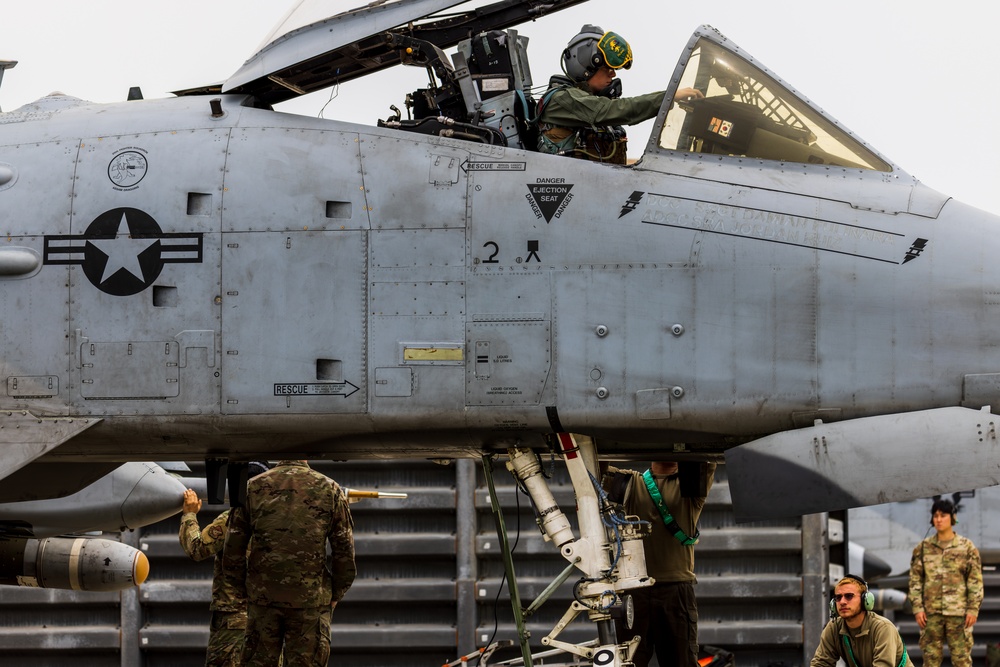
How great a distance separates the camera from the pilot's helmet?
7.21 meters

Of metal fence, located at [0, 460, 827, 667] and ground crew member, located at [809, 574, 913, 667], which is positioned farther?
metal fence, located at [0, 460, 827, 667]

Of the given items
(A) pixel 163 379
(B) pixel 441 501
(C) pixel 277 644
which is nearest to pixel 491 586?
(B) pixel 441 501

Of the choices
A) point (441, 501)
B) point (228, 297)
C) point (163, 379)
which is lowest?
point (441, 501)

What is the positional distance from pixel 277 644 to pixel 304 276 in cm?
231

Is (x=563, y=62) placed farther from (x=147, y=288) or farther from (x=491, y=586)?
(x=491, y=586)

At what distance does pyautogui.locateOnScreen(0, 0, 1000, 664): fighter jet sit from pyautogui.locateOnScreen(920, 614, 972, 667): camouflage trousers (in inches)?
263

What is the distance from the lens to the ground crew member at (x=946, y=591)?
12.8 meters

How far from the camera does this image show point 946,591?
12781 mm

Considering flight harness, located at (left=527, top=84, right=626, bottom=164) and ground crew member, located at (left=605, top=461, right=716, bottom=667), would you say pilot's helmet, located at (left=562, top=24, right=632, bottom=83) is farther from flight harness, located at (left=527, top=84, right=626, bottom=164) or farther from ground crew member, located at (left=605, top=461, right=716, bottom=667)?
ground crew member, located at (left=605, top=461, right=716, bottom=667)

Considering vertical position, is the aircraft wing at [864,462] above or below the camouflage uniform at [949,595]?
above

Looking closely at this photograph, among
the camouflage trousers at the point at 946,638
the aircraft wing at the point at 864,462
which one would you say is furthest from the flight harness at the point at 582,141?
the camouflage trousers at the point at 946,638

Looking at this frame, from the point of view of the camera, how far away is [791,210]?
6441mm

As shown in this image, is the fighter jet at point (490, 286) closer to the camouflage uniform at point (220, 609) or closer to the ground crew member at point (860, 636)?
the camouflage uniform at point (220, 609)

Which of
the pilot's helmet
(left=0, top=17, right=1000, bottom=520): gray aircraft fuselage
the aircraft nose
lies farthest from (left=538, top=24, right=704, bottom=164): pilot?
the aircraft nose
